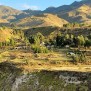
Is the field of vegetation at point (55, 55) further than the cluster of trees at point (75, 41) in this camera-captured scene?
No

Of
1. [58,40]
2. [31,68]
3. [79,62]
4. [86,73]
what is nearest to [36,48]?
[58,40]

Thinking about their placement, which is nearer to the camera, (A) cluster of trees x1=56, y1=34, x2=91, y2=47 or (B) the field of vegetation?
(B) the field of vegetation

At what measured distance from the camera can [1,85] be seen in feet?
226

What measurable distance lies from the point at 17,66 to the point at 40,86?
11.1 m

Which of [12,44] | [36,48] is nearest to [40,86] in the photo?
[36,48]

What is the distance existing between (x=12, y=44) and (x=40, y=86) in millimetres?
99281

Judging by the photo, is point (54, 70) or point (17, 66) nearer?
point (54, 70)

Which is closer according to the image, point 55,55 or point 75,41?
point 55,55

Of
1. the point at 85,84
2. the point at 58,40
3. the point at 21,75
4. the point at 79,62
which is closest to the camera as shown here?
the point at 85,84

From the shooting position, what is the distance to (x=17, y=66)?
235ft

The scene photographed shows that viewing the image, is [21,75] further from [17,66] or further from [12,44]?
[12,44]

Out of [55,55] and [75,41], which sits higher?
[75,41]

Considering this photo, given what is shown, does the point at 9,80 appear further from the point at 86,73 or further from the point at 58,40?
the point at 58,40

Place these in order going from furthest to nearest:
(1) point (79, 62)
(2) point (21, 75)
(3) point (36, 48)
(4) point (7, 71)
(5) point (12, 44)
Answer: (5) point (12, 44)
(3) point (36, 48)
(1) point (79, 62)
(4) point (7, 71)
(2) point (21, 75)
